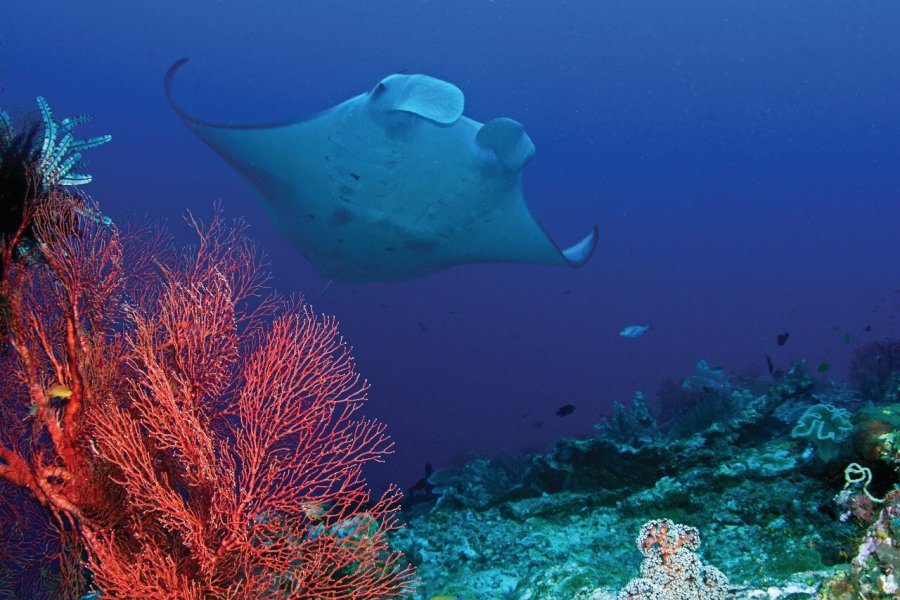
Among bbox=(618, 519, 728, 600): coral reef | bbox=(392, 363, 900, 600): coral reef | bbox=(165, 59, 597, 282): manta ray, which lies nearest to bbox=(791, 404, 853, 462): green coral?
bbox=(392, 363, 900, 600): coral reef

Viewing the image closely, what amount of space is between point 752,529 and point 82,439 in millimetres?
4276

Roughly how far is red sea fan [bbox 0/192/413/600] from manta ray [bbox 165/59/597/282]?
10.3ft

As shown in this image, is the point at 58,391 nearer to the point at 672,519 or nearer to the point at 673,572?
the point at 673,572

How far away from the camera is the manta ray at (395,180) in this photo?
5.90 metres

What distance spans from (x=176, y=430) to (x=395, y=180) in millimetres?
4599

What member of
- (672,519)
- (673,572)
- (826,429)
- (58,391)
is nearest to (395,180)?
(58,391)

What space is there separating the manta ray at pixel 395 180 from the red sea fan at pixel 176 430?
3.15 m

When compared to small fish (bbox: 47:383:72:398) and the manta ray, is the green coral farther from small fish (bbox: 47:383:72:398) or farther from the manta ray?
small fish (bbox: 47:383:72:398)

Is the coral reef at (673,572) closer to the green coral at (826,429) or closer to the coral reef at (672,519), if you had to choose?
the coral reef at (672,519)

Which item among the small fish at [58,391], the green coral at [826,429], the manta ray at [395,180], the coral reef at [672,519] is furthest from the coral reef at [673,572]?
the manta ray at [395,180]

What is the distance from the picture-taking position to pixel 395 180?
21.5 feet

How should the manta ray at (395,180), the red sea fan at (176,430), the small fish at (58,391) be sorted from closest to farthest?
the red sea fan at (176,430)
the small fish at (58,391)
the manta ray at (395,180)

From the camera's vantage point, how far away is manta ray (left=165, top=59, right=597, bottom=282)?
232 inches

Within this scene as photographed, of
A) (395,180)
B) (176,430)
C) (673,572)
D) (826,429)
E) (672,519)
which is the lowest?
(672,519)
